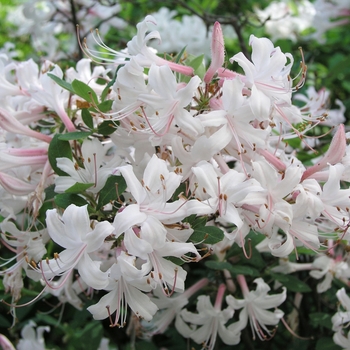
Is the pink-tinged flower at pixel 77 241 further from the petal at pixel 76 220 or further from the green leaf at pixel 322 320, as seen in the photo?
the green leaf at pixel 322 320

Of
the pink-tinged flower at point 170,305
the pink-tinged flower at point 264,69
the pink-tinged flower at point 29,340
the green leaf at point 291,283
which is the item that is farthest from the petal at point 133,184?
the pink-tinged flower at point 29,340

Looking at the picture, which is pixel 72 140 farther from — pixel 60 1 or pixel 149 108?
pixel 60 1

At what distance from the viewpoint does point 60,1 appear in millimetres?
3031

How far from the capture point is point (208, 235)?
3.97ft

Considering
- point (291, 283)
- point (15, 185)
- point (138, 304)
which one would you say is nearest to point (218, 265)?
point (291, 283)

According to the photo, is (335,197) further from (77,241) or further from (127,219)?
(77,241)

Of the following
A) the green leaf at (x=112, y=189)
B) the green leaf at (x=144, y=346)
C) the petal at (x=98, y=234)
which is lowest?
the green leaf at (x=144, y=346)

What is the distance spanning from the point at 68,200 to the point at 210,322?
1.97 ft

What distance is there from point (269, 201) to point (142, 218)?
11.6 inches

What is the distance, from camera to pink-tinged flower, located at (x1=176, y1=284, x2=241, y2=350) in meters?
1.55

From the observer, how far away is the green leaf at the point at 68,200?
1252 mm

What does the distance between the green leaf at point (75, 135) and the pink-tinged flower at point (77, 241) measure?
0.76 ft

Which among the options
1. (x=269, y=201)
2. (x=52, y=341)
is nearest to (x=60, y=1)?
(x=52, y=341)

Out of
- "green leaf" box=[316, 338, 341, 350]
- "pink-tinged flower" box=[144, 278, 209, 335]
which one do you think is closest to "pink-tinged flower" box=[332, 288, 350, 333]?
"green leaf" box=[316, 338, 341, 350]
